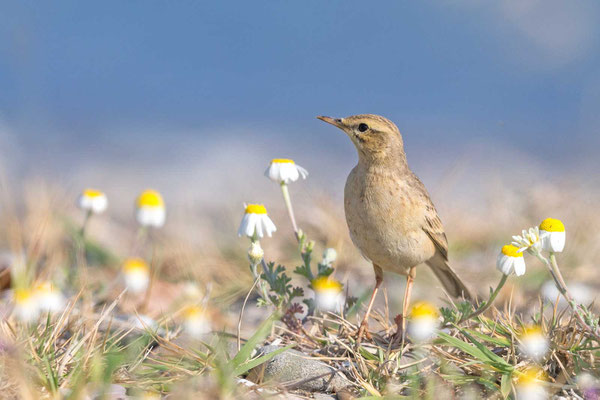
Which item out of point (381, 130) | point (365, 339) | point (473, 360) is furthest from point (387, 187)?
point (473, 360)

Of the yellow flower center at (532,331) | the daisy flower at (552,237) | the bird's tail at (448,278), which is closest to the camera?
the daisy flower at (552,237)

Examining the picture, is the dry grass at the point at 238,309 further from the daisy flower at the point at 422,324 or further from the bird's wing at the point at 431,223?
the bird's wing at the point at 431,223

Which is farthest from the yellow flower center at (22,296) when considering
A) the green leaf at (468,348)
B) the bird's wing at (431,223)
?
the bird's wing at (431,223)

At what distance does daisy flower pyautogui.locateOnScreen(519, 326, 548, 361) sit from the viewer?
3.70 metres

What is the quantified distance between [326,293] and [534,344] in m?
1.31

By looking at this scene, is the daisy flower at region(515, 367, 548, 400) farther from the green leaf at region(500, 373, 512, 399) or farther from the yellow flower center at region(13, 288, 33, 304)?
the yellow flower center at region(13, 288, 33, 304)

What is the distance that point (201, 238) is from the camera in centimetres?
829

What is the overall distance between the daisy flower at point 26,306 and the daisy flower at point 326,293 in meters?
1.73

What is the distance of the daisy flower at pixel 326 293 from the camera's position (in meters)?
4.46

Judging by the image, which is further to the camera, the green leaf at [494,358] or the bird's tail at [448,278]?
the bird's tail at [448,278]

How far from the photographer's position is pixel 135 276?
6172mm

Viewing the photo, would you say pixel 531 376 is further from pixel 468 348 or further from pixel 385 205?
pixel 385 205

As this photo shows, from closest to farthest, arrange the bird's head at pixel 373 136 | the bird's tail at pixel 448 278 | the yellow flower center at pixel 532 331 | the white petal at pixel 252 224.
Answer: the yellow flower center at pixel 532 331 < the white petal at pixel 252 224 < the bird's head at pixel 373 136 < the bird's tail at pixel 448 278

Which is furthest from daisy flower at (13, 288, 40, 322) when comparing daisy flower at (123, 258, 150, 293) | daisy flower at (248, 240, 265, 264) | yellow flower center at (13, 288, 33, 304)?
daisy flower at (123, 258, 150, 293)
